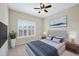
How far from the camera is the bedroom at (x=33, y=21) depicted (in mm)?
1836

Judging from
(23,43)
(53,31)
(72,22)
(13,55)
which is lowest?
(13,55)

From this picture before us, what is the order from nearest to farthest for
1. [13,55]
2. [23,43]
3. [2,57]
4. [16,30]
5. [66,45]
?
[2,57]
[13,55]
[16,30]
[23,43]
[66,45]

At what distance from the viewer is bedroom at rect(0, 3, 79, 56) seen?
1836 millimetres

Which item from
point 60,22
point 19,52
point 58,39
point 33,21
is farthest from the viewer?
point 60,22

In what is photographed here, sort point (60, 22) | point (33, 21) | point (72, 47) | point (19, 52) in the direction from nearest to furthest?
1. point (19, 52)
2. point (33, 21)
3. point (72, 47)
4. point (60, 22)

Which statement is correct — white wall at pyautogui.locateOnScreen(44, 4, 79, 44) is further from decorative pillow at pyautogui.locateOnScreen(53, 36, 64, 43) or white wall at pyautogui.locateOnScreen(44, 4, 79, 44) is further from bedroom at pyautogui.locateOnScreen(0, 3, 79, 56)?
decorative pillow at pyautogui.locateOnScreen(53, 36, 64, 43)

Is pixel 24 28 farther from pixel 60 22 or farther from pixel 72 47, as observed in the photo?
pixel 72 47

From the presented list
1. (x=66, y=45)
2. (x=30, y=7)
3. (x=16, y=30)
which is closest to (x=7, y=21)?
(x=16, y=30)

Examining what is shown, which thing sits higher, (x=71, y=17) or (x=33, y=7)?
(x=33, y=7)

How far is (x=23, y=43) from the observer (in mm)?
2012

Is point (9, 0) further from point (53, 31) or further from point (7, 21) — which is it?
point (53, 31)

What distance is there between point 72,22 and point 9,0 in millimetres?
1921

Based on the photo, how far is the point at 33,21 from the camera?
206 centimetres

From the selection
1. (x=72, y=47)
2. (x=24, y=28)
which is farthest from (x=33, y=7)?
(x=72, y=47)
